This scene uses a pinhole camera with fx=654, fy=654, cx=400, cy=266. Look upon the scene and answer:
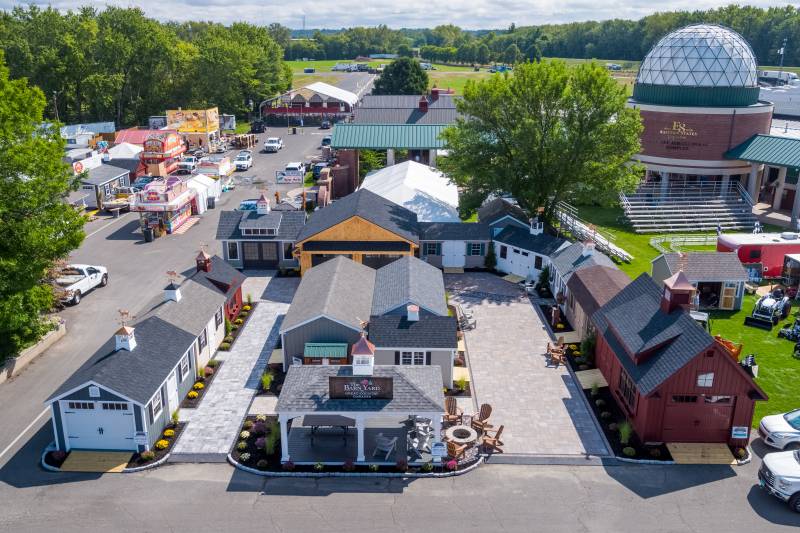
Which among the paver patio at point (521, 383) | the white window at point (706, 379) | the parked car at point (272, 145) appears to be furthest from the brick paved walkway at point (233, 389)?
the parked car at point (272, 145)

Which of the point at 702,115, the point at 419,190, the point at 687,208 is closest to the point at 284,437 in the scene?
the point at 419,190

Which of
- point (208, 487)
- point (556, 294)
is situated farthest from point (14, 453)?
point (556, 294)

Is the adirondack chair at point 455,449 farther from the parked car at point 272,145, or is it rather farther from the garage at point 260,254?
the parked car at point 272,145

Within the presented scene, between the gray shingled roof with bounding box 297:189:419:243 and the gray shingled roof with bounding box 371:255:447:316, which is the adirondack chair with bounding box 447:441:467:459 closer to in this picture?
the gray shingled roof with bounding box 371:255:447:316

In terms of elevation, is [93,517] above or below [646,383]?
below

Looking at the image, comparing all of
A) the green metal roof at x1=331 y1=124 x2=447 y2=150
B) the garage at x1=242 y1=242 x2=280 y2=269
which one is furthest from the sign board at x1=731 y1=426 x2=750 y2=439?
the green metal roof at x1=331 y1=124 x2=447 y2=150

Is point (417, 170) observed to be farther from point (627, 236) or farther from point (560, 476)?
point (560, 476)

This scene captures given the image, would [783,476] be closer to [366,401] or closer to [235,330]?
[366,401]
